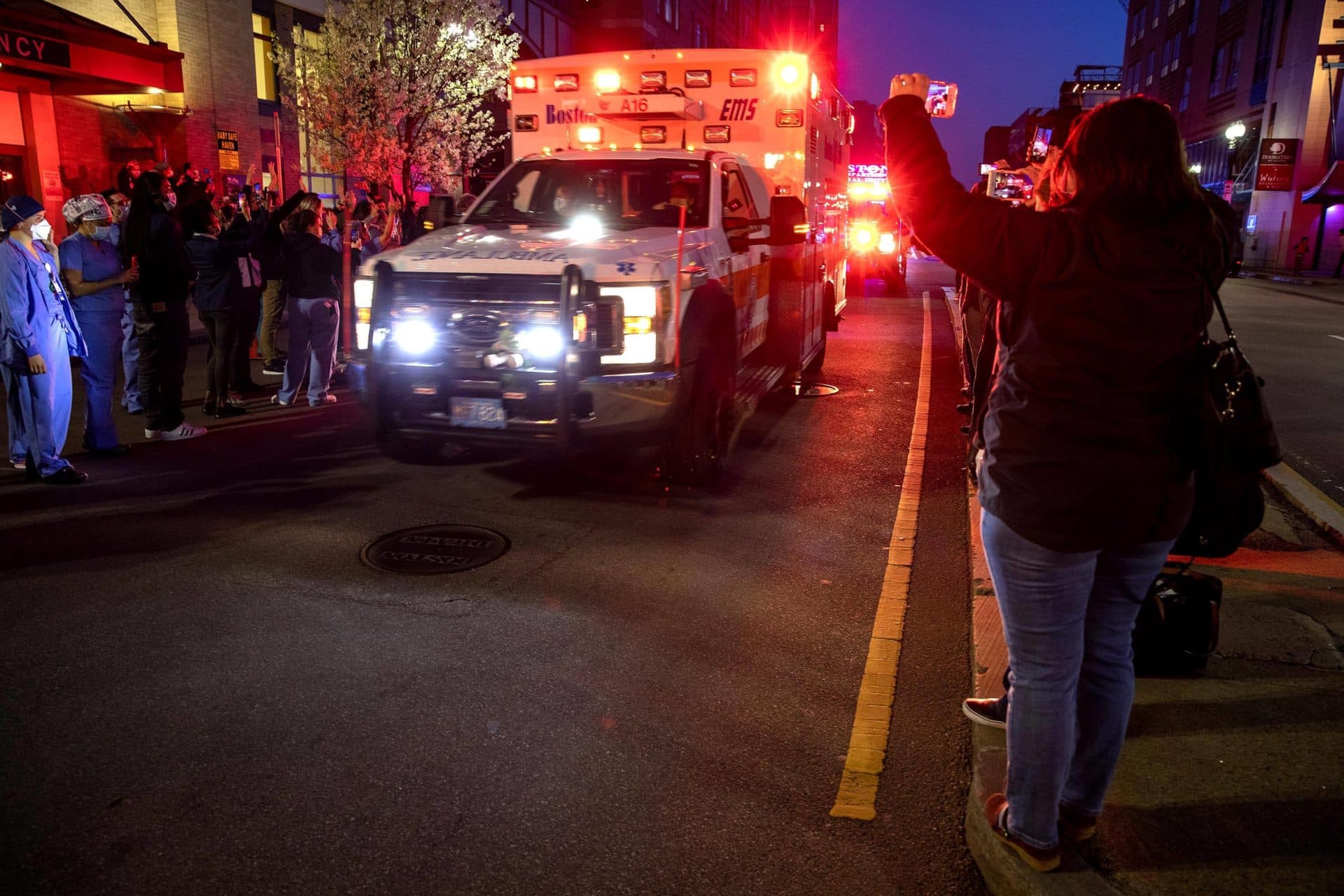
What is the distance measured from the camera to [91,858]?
9.71ft

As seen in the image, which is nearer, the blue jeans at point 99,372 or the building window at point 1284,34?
the blue jeans at point 99,372

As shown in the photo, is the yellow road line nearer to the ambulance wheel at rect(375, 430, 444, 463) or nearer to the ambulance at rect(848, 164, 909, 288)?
the ambulance wheel at rect(375, 430, 444, 463)

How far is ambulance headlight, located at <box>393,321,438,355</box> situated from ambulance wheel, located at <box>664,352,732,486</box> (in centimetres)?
166

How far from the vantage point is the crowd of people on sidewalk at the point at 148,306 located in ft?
22.6

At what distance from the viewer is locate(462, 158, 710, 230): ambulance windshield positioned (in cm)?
749

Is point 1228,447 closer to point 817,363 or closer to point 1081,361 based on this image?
point 1081,361

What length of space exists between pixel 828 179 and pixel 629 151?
14.9ft

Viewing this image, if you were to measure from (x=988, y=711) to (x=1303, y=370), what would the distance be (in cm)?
1192

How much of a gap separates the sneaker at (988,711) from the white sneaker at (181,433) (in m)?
7.13

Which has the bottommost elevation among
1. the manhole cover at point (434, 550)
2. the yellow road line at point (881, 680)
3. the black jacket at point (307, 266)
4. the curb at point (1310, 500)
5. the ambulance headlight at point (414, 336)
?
the yellow road line at point (881, 680)

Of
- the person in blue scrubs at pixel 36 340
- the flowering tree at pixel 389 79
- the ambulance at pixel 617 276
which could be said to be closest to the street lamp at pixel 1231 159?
the flowering tree at pixel 389 79

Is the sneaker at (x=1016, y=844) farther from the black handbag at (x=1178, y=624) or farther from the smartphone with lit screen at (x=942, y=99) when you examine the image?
the smartphone with lit screen at (x=942, y=99)

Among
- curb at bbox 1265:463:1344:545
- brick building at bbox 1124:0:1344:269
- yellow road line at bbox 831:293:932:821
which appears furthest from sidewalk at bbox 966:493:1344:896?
brick building at bbox 1124:0:1344:269

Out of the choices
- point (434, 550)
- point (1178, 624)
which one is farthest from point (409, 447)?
point (1178, 624)
